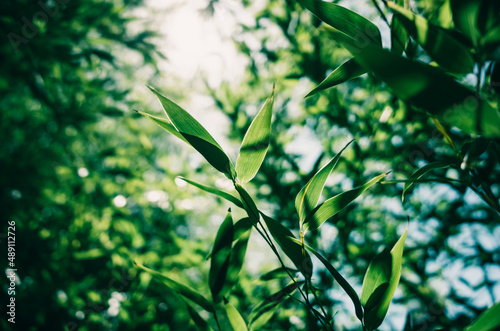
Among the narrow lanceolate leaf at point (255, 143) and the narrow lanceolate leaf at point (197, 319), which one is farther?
the narrow lanceolate leaf at point (197, 319)

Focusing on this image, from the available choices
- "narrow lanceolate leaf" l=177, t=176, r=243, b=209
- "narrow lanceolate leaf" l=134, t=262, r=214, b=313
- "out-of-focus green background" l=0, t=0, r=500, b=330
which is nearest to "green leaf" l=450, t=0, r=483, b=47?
"narrow lanceolate leaf" l=177, t=176, r=243, b=209

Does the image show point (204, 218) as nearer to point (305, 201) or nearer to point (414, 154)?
point (414, 154)

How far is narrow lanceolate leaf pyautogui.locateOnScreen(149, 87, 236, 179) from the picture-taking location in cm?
35

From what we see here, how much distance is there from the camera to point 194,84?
5.75 ft

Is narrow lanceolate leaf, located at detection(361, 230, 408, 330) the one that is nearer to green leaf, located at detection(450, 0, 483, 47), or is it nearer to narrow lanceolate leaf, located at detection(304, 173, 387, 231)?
narrow lanceolate leaf, located at detection(304, 173, 387, 231)

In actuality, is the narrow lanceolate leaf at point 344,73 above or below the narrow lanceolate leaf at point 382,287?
above

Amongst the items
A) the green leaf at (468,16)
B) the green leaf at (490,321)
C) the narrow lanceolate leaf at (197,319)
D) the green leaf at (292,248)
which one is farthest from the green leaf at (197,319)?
the green leaf at (468,16)

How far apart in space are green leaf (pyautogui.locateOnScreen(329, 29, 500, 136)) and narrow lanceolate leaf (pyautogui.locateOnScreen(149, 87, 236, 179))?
0.64 feet

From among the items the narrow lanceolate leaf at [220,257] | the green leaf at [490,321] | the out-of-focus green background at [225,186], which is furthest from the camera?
the out-of-focus green background at [225,186]

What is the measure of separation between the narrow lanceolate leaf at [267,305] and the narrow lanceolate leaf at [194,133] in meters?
0.23

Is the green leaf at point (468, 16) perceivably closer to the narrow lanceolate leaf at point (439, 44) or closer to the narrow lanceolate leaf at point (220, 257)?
the narrow lanceolate leaf at point (439, 44)

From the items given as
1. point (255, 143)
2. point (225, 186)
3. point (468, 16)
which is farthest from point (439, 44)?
point (225, 186)

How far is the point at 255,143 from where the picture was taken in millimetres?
392

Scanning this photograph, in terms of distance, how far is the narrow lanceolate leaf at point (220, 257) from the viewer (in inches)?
18.8
